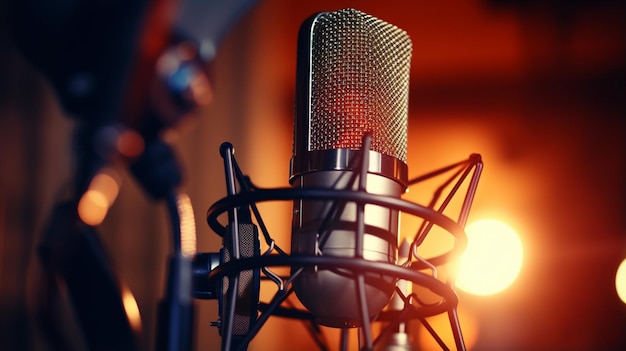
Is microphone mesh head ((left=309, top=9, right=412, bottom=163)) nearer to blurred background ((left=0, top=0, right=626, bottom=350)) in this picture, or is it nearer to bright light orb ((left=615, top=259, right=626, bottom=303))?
blurred background ((left=0, top=0, right=626, bottom=350))

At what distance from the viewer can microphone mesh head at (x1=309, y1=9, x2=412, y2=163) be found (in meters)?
0.65

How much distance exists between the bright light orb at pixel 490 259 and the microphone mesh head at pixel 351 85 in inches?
Answer: 29.3

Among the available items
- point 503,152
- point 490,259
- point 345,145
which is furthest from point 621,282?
point 345,145

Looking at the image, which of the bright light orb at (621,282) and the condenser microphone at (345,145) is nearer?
the condenser microphone at (345,145)

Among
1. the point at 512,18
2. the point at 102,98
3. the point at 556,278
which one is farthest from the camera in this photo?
the point at 512,18

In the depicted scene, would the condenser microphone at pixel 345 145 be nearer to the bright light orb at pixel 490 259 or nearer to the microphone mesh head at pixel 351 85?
the microphone mesh head at pixel 351 85

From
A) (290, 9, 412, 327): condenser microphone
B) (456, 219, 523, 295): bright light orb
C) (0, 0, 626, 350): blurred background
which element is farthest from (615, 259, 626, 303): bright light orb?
(290, 9, 412, 327): condenser microphone

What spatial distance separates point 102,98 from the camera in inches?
13.8

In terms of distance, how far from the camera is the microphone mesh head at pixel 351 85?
0.65 m

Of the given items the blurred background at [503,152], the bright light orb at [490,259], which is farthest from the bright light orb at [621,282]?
the bright light orb at [490,259]

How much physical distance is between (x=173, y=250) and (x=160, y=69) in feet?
0.34

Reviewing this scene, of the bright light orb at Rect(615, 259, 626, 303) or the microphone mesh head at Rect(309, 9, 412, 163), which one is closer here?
the microphone mesh head at Rect(309, 9, 412, 163)

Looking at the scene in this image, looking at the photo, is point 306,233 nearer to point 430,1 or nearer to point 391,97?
point 391,97

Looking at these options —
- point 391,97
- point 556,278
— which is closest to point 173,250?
point 391,97
